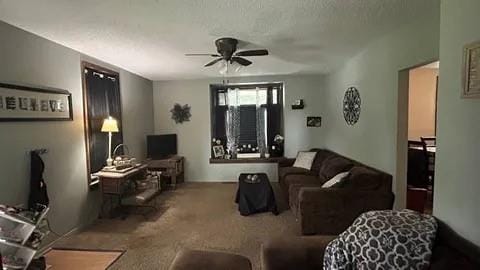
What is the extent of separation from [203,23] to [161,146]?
12.7 ft

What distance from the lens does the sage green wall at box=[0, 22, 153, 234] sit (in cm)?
264

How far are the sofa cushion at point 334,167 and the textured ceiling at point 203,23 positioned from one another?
1.62 m

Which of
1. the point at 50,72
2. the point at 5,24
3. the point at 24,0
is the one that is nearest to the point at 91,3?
the point at 24,0

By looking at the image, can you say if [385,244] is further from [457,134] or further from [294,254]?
[457,134]

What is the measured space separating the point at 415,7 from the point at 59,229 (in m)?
4.40

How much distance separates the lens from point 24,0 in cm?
210

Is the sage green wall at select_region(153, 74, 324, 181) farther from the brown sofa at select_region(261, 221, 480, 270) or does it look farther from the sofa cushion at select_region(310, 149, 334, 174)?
the brown sofa at select_region(261, 221, 480, 270)

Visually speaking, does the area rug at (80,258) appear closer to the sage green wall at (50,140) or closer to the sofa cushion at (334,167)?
the sage green wall at (50,140)

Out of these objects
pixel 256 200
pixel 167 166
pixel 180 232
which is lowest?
pixel 180 232

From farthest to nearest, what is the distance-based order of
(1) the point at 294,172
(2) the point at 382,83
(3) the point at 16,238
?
(1) the point at 294,172, (2) the point at 382,83, (3) the point at 16,238

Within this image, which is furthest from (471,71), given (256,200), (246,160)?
(246,160)

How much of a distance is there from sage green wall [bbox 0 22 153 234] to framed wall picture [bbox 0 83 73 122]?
7 cm

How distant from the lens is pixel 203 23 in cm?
266

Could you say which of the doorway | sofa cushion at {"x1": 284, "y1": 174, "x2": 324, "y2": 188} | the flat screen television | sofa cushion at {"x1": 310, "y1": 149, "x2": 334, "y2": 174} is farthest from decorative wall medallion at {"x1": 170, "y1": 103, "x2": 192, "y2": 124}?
the doorway
